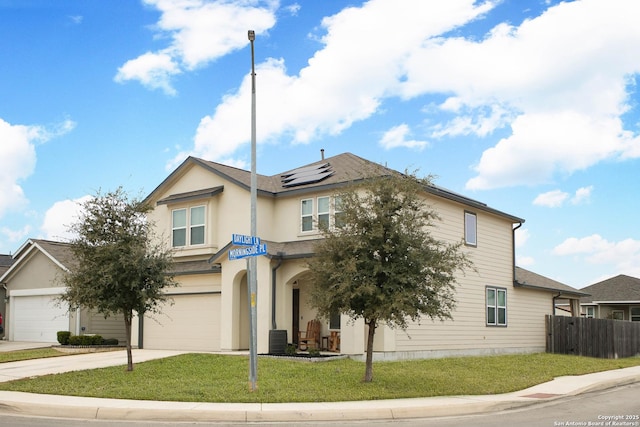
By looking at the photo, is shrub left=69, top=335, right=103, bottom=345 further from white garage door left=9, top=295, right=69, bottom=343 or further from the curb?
the curb

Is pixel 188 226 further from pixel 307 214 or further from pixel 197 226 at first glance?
pixel 307 214

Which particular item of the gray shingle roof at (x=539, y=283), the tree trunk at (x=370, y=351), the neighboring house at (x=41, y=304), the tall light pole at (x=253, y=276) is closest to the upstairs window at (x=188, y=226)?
the neighboring house at (x=41, y=304)

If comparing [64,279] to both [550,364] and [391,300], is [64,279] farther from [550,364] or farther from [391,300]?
[550,364]

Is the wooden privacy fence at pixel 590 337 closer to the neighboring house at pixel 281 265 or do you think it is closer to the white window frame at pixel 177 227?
the neighboring house at pixel 281 265

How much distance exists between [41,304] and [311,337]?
51.2 feet

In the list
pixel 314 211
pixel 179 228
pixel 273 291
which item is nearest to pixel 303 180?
pixel 314 211

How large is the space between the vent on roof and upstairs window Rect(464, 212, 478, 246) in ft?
19.3

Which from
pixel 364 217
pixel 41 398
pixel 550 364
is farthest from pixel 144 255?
pixel 550 364

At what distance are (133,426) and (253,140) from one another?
6826mm

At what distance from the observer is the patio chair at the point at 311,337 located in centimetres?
2359

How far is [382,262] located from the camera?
52.9 feet

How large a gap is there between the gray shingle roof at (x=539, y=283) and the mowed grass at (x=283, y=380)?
28.3 feet

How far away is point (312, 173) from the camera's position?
2645cm

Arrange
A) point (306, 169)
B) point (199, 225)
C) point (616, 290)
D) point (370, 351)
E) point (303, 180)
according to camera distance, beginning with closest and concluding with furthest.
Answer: point (370, 351)
point (303, 180)
point (199, 225)
point (306, 169)
point (616, 290)
